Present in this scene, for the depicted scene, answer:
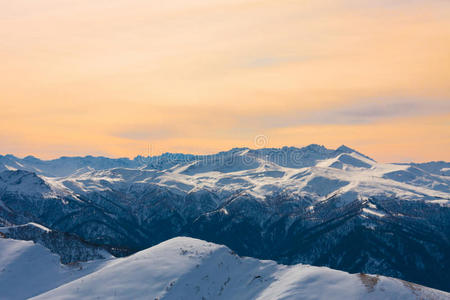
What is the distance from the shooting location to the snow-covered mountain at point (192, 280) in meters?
93.1

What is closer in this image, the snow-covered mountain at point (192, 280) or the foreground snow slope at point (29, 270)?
the snow-covered mountain at point (192, 280)

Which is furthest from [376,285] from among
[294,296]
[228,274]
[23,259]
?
[23,259]

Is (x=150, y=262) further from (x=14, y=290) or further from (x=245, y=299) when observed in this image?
(x=14, y=290)

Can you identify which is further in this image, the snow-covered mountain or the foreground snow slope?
the foreground snow slope

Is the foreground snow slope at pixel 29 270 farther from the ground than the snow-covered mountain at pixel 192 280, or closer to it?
closer to it

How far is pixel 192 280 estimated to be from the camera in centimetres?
10894

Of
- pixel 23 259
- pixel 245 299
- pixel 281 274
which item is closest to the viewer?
pixel 245 299

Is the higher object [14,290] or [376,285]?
[376,285]

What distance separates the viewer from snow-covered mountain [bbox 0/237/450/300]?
93.1m

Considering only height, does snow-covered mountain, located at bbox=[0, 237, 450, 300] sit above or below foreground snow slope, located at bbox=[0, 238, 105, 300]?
above

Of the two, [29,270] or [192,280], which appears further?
[29,270]

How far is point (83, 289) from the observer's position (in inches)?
4107

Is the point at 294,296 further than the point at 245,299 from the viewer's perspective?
No

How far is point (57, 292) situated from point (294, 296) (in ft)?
176
